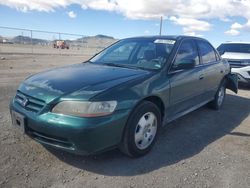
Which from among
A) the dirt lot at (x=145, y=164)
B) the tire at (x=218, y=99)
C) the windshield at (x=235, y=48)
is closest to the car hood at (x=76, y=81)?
the dirt lot at (x=145, y=164)

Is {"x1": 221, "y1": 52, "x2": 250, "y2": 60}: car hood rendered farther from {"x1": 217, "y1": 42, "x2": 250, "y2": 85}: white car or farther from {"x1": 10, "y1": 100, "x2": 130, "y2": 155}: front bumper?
{"x1": 10, "y1": 100, "x2": 130, "y2": 155}: front bumper

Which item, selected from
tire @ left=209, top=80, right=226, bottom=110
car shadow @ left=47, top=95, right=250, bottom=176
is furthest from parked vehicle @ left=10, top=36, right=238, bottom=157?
tire @ left=209, top=80, right=226, bottom=110

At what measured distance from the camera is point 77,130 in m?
3.13

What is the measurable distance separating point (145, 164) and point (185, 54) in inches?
84.2

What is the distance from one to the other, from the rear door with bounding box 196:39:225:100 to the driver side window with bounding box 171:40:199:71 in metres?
0.27

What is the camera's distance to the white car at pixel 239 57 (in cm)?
952

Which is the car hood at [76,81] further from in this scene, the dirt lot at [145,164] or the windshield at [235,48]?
the windshield at [235,48]

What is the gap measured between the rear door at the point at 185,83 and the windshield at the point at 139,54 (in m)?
0.22

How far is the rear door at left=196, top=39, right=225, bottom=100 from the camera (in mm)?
5578

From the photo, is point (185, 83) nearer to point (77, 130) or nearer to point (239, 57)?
point (77, 130)

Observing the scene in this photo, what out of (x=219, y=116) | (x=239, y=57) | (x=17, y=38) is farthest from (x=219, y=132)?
(x=17, y=38)

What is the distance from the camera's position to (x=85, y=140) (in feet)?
10.4

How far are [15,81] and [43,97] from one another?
231 inches

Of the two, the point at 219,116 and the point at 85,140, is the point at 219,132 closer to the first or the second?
the point at 219,116
